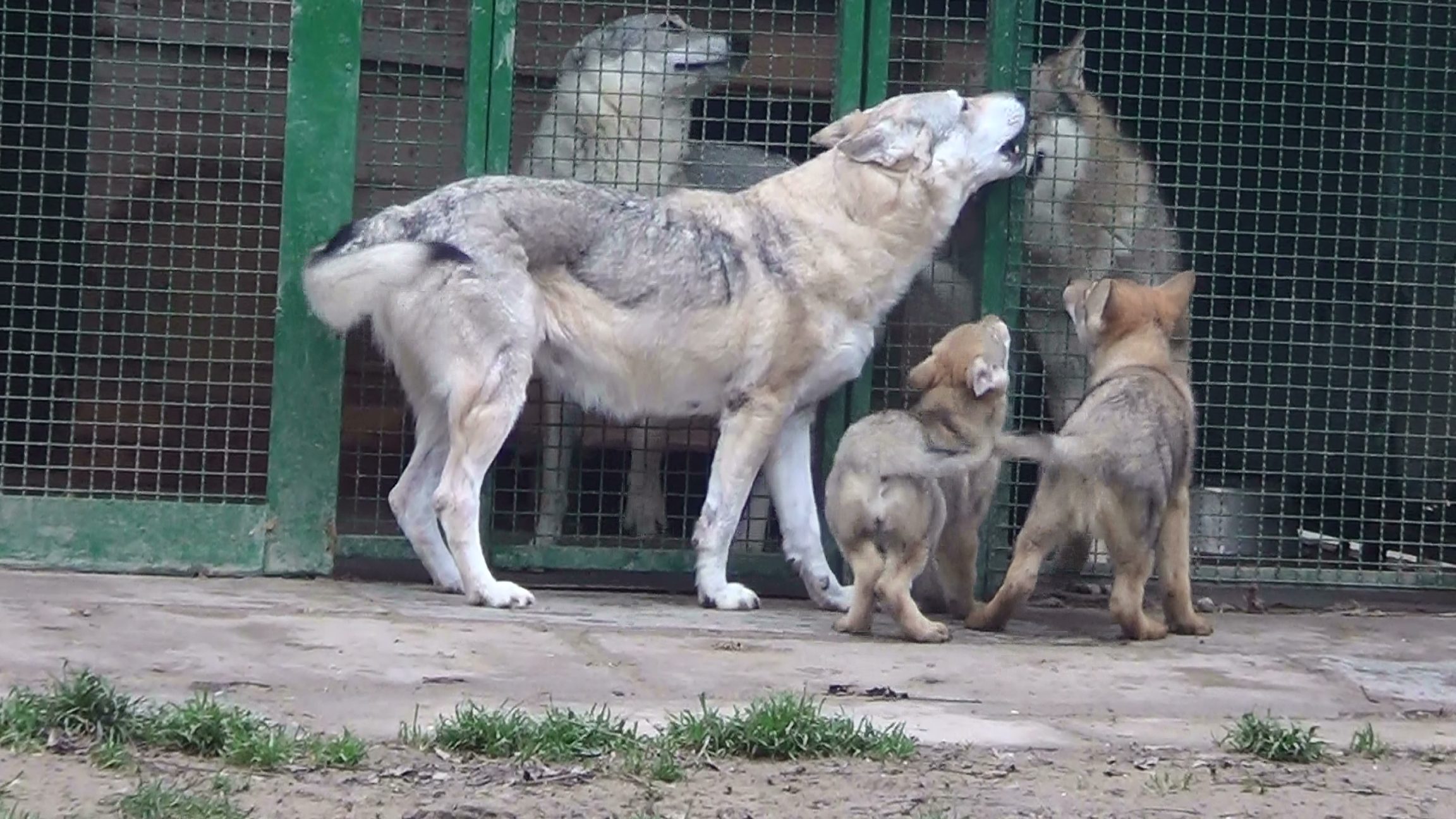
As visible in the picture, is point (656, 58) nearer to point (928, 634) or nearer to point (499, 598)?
point (499, 598)

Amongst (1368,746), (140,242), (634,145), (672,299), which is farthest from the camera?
(634,145)

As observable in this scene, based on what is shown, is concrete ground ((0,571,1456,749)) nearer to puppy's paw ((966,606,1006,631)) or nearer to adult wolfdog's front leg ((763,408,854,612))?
puppy's paw ((966,606,1006,631))

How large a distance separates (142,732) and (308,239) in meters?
3.22

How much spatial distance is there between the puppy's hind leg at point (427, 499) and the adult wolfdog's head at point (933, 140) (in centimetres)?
181

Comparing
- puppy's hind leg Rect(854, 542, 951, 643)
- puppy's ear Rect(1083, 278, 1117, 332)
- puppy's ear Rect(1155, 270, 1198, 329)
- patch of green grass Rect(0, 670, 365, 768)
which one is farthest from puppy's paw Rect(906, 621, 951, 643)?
patch of green grass Rect(0, 670, 365, 768)

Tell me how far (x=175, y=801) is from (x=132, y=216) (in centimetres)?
477

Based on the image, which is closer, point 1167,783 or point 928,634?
point 1167,783

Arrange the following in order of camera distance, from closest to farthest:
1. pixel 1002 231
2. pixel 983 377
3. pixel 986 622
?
1. pixel 983 377
2. pixel 986 622
3. pixel 1002 231

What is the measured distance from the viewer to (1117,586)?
6.19 m

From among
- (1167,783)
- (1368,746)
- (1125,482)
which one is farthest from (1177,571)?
(1167,783)

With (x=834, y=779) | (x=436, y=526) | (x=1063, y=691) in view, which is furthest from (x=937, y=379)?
(x=834, y=779)

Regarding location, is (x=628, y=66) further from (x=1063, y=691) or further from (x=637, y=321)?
(x=1063, y=691)

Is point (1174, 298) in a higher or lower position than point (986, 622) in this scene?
higher

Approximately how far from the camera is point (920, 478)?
5879 mm
